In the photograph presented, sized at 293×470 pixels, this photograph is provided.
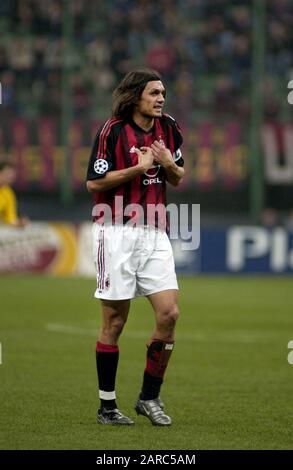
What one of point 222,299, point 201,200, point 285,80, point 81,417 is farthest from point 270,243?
point 81,417

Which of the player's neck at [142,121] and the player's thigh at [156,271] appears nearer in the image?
the player's thigh at [156,271]

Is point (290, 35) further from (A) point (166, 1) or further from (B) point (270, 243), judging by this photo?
(B) point (270, 243)

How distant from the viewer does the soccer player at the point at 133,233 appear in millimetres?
7332

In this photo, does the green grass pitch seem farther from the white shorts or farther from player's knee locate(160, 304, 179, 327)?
the white shorts

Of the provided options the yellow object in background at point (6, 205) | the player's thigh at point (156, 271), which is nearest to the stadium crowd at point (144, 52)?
the yellow object in background at point (6, 205)

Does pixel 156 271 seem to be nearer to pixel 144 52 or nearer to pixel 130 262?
pixel 130 262

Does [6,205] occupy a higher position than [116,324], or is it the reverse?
[6,205]

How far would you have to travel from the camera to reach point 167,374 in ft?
33.4

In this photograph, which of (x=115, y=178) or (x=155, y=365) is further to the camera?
(x=155, y=365)

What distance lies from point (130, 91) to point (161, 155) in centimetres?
48

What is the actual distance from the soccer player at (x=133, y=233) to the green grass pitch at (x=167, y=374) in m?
0.41

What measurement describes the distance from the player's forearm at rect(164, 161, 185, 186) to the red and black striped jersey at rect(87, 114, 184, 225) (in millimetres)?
65

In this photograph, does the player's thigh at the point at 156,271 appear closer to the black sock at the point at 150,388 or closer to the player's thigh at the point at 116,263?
the player's thigh at the point at 116,263

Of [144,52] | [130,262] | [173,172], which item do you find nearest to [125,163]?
[173,172]
